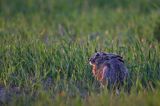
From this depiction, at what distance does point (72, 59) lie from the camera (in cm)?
633

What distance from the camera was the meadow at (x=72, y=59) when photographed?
17.0 ft

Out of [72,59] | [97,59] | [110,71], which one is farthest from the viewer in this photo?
[72,59]

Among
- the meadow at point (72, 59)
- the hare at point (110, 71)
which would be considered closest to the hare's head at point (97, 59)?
the hare at point (110, 71)

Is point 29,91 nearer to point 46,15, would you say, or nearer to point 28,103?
point 28,103

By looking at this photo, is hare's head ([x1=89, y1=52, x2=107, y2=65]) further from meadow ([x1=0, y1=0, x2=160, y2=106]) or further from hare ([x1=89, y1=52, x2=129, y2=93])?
meadow ([x1=0, y1=0, x2=160, y2=106])

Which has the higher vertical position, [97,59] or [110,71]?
[97,59]

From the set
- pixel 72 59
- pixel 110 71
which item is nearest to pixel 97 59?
pixel 110 71

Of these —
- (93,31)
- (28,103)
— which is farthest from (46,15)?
(28,103)

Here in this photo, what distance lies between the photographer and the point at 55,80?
19.2 feet

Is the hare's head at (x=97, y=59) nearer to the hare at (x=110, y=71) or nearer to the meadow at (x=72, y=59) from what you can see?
the hare at (x=110, y=71)

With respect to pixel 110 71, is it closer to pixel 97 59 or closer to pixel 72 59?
pixel 97 59

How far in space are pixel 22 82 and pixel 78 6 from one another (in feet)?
19.8

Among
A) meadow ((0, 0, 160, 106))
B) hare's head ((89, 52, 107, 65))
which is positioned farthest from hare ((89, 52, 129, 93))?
meadow ((0, 0, 160, 106))

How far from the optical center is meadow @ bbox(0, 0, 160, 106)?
520cm
